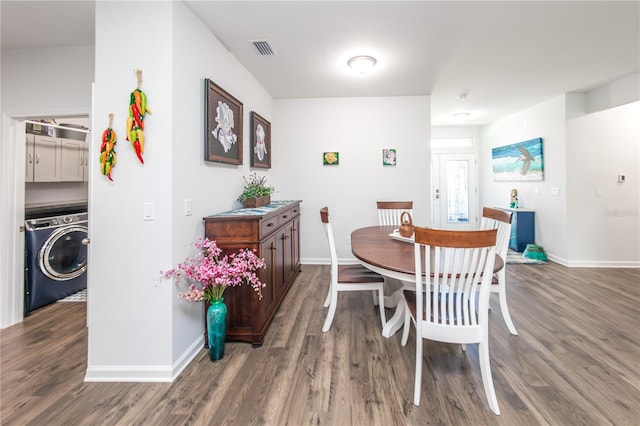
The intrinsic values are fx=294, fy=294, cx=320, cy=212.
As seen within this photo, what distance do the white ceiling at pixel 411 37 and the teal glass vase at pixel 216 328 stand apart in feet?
7.36

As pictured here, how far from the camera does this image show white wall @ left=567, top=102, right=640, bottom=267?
4.30 meters

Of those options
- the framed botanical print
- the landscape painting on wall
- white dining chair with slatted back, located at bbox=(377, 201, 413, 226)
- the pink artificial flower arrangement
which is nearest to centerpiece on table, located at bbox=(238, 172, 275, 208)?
the framed botanical print

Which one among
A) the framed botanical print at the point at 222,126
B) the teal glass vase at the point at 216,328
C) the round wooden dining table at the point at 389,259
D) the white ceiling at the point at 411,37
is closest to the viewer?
the round wooden dining table at the point at 389,259

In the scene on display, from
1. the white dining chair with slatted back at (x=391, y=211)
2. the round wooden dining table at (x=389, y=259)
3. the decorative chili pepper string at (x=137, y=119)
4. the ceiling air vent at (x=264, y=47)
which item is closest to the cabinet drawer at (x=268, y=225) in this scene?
the round wooden dining table at (x=389, y=259)

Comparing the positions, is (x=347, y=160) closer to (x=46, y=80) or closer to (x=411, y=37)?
(x=411, y=37)

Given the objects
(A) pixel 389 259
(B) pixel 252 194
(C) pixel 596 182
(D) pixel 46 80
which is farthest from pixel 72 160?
(C) pixel 596 182

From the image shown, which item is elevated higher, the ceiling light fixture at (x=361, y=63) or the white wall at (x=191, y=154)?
the ceiling light fixture at (x=361, y=63)

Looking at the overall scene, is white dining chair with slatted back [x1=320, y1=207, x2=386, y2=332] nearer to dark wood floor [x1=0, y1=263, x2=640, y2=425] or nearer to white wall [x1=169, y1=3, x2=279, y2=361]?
dark wood floor [x1=0, y1=263, x2=640, y2=425]

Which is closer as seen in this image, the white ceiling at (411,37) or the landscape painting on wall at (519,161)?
the white ceiling at (411,37)

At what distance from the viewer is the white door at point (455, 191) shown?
6996mm

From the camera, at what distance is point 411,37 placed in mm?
2709

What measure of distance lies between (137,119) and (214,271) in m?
1.12

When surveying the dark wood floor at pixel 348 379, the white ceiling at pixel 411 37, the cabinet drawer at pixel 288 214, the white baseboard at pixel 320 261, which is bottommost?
the dark wood floor at pixel 348 379

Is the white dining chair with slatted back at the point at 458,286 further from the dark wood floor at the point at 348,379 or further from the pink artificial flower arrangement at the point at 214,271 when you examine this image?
the pink artificial flower arrangement at the point at 214,271
